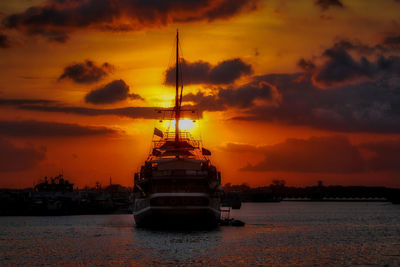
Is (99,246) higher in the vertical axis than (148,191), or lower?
lower

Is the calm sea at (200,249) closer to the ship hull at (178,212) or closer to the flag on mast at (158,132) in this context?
the ship hull at (178,212)

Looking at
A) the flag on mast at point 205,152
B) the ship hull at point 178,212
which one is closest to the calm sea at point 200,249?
the ship hull at point 178,212

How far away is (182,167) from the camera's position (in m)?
96.9

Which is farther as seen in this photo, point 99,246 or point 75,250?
point 99,246

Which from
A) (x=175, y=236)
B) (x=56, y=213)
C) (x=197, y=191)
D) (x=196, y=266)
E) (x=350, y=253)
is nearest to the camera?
(x=196, y=266)

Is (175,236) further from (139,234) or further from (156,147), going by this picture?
(156,147)

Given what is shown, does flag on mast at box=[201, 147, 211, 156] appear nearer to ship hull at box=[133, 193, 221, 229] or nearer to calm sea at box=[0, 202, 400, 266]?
ship hull at box=[133, 193, 221, 229]

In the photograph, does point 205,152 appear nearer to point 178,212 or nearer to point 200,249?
point 178,212

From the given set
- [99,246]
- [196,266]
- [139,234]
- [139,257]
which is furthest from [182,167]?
[196,266]

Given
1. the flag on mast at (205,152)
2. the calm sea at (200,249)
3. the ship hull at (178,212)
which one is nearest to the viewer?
the calm sea at (200,249)

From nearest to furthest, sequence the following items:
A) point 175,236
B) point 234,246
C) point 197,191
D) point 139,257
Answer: point 139,257
point 234,246
point 175,236
point 197,191

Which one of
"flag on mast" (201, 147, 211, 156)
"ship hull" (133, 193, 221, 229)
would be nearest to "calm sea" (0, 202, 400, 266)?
"ship hull" (133, 193, 221, 229)

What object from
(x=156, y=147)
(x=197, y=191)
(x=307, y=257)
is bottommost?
(x=307, y=257)

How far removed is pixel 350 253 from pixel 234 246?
13.9 meters
